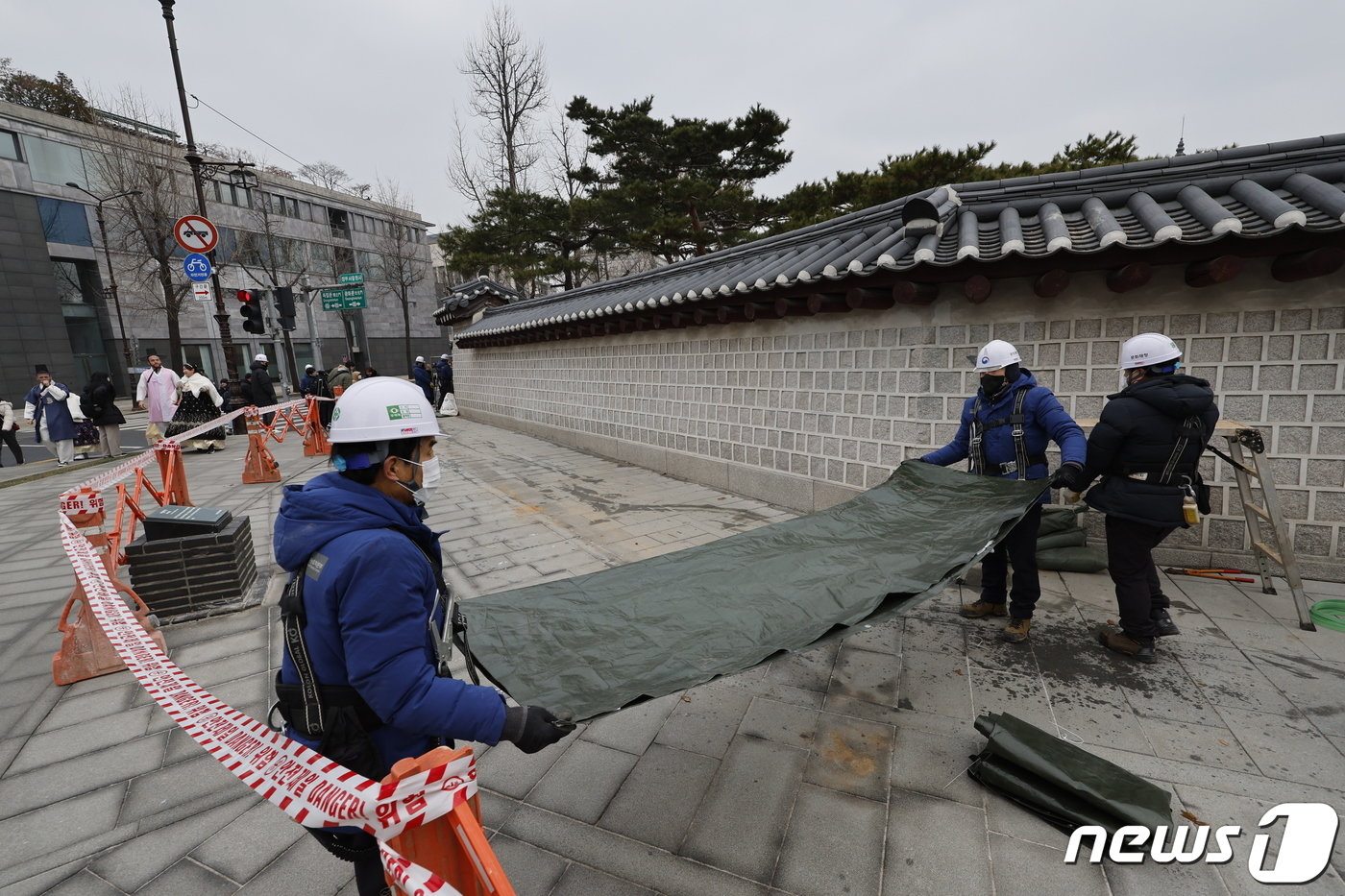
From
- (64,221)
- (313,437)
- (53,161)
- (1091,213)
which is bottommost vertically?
(313,437)

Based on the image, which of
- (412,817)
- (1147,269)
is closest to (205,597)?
(412,817)

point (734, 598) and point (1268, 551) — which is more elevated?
point (734, 598)

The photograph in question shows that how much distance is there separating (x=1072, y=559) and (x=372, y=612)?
209 inches

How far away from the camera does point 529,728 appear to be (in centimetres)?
159

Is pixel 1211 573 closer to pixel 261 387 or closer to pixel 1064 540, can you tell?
pixel 1064 540

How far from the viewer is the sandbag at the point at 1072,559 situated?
4.70m

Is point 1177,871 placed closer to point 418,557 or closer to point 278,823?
point 418,557

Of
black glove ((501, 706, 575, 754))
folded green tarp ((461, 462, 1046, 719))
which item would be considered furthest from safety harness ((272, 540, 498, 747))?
folded green tarp ((461, 462, 1046, 719))

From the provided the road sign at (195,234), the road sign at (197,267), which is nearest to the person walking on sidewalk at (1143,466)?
the road sign at (195,234)

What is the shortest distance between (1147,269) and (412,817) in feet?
17.9

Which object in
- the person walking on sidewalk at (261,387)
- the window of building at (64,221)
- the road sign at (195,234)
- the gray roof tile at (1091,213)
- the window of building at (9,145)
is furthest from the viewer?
the window of building at (64,221)

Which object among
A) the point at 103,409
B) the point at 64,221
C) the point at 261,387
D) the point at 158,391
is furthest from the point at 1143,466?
the point at 64,221

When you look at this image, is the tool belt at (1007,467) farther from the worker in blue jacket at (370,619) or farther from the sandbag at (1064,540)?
the worker in blue jacket at (370,619)

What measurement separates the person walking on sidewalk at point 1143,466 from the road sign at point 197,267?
13.2 metres
